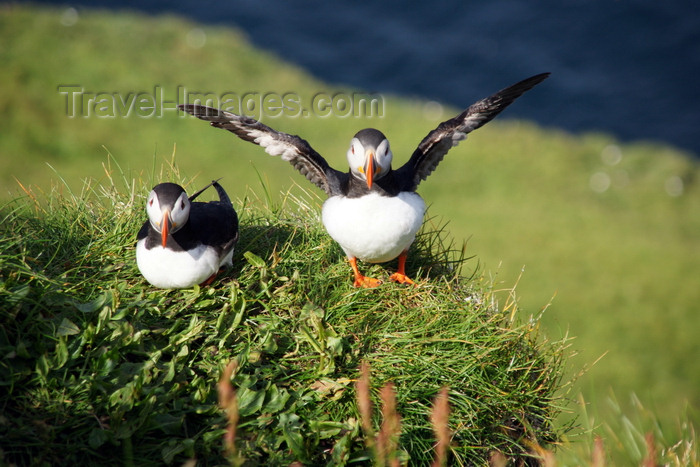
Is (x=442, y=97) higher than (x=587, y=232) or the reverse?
higher

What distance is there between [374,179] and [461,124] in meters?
0.74

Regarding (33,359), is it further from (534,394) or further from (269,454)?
(534,394)

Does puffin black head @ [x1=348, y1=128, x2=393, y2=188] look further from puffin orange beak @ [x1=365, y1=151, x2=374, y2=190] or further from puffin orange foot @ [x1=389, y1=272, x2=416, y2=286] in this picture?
puffin orange foot @ [x1=389, y1=272, x2=416, y2=286]

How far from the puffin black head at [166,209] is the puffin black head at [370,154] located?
1.15 meters

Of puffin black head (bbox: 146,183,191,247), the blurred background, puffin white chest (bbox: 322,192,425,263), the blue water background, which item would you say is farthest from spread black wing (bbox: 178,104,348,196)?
the blue water background

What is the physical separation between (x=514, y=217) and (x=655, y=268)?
2.59 metres

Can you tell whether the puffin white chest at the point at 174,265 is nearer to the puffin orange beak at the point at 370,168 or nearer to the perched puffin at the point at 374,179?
the perched puffin at the point at 374,179

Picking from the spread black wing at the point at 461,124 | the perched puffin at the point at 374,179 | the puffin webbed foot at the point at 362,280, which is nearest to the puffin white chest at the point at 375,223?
the perched puffin at the point at 374,179

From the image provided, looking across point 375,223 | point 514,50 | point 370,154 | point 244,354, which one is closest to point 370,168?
point 370,154

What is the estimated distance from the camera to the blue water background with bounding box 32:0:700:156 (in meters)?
28.3

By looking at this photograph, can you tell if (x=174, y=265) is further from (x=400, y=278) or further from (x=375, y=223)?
(x=400, y=278)

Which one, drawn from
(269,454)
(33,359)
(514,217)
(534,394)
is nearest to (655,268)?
(514,217)

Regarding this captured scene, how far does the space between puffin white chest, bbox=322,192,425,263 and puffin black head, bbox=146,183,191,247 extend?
105 cm

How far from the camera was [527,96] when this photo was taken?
28.6 metres
